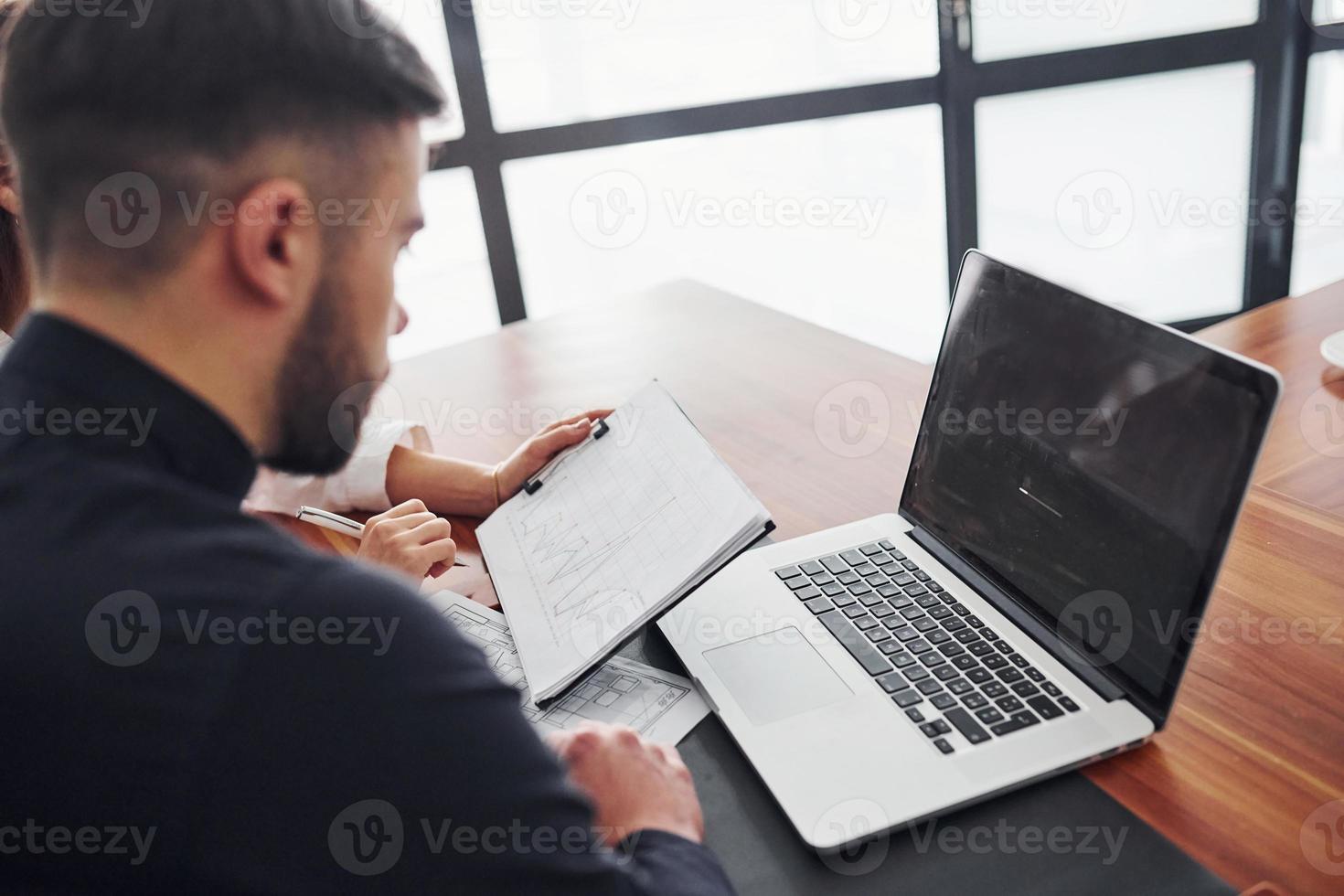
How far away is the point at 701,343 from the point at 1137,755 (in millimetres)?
1067

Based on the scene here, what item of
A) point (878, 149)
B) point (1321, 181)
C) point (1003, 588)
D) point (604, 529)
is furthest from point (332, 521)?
point (1321, 181)

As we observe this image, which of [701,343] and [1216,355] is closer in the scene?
[1216,355]

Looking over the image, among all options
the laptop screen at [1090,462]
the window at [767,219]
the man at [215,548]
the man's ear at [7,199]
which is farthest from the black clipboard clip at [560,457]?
Result: the window at [767,219]

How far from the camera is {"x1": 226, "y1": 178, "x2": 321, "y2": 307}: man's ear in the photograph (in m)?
0.58

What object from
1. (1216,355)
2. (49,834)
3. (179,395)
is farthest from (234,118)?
(1216,355)

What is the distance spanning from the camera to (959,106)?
2963mm

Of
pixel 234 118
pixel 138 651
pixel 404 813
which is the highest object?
pixel 234 118

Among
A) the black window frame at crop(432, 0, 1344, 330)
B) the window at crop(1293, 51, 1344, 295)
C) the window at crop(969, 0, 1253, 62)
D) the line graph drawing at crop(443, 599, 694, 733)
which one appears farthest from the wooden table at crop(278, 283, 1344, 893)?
the window at crop(1293, 51, 1344, 295)

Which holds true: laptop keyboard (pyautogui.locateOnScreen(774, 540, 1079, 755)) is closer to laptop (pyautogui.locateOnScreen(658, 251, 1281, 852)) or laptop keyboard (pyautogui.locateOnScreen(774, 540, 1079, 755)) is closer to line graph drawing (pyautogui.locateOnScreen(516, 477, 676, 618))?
laptop (pyautogui.locateOnScreen(658, 251, 1281, 852))

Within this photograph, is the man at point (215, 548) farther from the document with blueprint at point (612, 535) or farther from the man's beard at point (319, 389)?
the document with blueprint at point (612, 535)

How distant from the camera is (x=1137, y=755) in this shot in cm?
73

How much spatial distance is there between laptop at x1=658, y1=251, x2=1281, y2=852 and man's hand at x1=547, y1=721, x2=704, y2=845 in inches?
2.6

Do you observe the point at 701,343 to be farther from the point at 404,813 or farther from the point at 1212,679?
the point at 404,813

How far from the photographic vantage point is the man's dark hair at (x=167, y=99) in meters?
0.57
